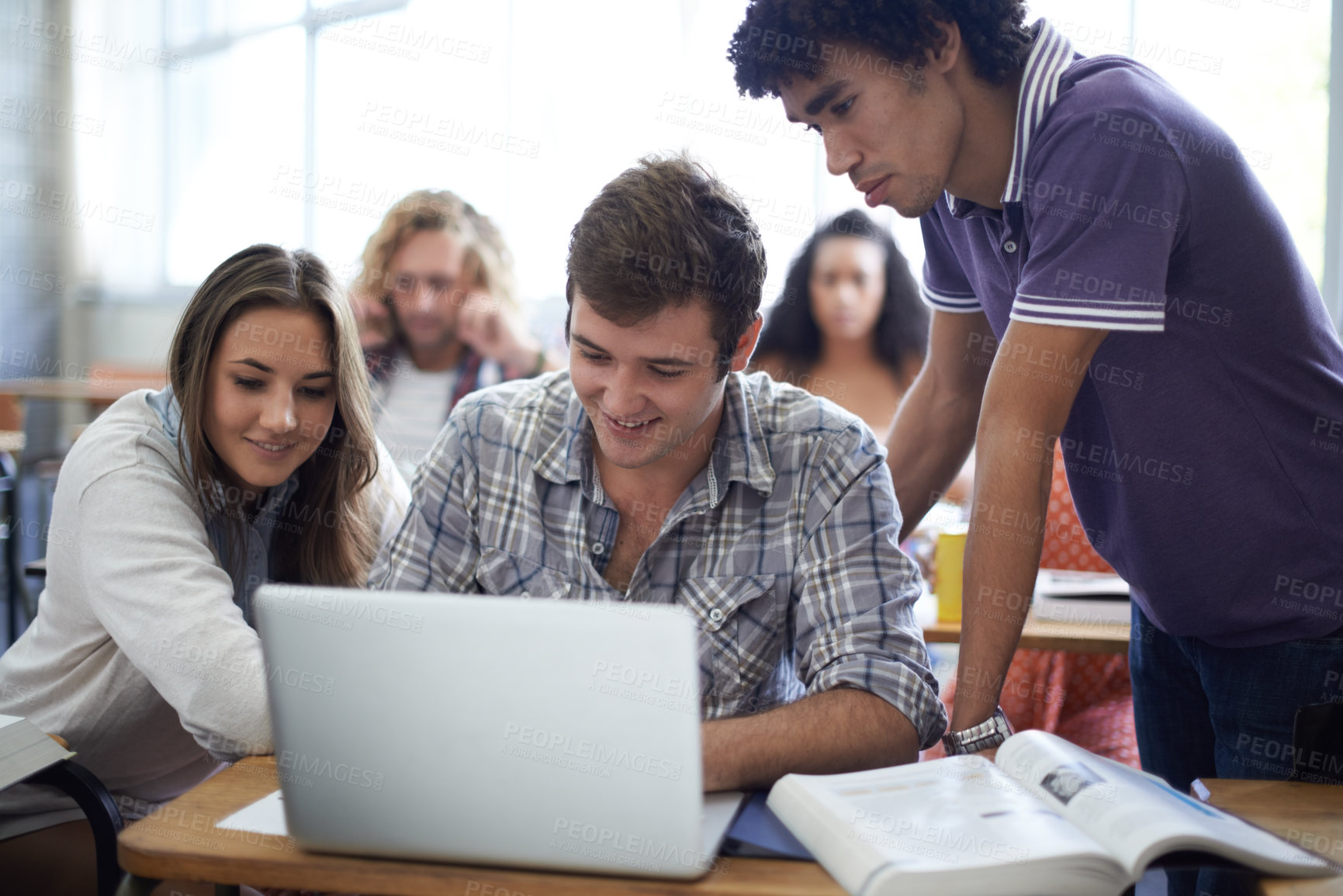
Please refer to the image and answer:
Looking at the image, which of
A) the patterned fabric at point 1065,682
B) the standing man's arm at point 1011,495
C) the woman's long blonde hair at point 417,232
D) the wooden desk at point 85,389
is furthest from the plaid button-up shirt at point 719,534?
the wooden desk at point 85,389

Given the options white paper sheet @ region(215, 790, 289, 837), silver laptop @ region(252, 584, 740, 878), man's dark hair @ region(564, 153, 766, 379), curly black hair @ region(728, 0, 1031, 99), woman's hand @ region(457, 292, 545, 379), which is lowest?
white paper sheet @ region(215, 790, 289, 837)

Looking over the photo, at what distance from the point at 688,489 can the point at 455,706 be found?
63 cm

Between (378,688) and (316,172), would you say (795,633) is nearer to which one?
(378,688)

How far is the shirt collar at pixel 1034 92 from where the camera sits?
1.15 meters

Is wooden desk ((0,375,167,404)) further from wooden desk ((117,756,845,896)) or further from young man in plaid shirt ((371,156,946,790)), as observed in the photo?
wooden desk ((117,756,845,896))

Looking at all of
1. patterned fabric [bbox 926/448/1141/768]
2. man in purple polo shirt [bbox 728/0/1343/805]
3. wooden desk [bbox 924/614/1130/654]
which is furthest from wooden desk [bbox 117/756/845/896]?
patterned fabric [bbox 926/448/1141/768]

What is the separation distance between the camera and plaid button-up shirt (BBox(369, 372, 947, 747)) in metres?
1.24

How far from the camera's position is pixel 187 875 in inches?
30.5

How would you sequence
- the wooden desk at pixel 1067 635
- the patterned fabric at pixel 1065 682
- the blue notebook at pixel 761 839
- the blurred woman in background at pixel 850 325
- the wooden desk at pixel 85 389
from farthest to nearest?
the wooden desk at pixel 85 389, the blurred woman in background at pixel 850 325, the patterned fabric at pixel 1065 682, the wooden desk at pixel 1067 635, the blue notebook at pixel 761 839

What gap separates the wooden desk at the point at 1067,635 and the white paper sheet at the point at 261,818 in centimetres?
114

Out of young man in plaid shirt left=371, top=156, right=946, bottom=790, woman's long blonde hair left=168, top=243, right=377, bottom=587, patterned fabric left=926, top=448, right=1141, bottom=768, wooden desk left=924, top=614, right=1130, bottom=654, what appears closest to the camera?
young man in plaid shirt left=371, top=156, right=946, bottom=790

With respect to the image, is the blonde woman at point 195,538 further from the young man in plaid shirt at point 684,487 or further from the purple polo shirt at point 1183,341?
the purple polo shirt at point 1183,341

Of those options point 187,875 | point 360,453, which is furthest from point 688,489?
point 187,875

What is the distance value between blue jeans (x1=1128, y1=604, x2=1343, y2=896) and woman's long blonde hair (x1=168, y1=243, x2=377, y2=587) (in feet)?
3.83
